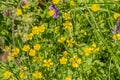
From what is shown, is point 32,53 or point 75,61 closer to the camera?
point 75,61

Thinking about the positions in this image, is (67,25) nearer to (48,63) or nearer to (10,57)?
(48,63)

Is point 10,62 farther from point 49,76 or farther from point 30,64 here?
point 49,76

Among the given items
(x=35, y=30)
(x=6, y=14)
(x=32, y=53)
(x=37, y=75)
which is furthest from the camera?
(x=6, y=14)

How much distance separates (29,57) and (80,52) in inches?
13.7

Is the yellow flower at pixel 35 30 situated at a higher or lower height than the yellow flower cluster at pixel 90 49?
higher

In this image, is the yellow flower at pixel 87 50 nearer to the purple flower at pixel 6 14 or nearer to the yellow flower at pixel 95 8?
the yellow flower at pixel 95 8

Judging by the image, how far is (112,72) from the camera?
2068mm

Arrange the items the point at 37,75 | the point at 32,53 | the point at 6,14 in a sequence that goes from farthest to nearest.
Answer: the point at 6,14, the point at 32,53, the point at 37,75

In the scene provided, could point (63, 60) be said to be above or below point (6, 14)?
below

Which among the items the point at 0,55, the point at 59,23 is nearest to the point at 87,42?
the point at 59,23

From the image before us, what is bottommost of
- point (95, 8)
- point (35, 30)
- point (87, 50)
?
point (87, 50)

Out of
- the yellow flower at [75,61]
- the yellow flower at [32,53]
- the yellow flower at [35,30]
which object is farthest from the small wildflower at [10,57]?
the yellow flower at [75,61]

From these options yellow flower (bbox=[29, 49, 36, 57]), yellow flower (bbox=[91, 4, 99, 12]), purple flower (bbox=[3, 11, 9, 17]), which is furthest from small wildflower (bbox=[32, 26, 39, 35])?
yellow flower (bbox=[91, 4, 99, 12])

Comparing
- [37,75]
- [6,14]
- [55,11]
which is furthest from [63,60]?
[6,14]
